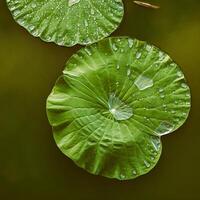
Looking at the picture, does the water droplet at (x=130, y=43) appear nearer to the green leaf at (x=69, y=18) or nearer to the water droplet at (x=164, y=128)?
the green leaf at (x=69, y=18)

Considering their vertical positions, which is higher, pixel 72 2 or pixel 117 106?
pixel 72 2

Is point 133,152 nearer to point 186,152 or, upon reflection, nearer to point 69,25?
point 186,152

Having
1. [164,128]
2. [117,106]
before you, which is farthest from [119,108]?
[164,128]

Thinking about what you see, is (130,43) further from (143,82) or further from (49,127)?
(49,127)

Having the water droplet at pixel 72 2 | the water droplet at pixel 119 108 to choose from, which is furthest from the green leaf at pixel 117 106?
the water droplet at pixel 72 2

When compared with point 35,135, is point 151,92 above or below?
above
